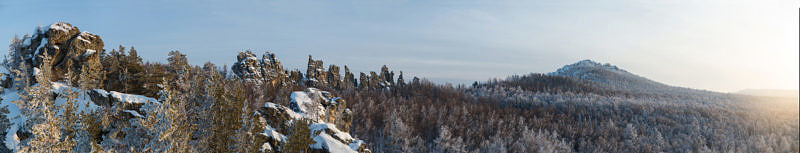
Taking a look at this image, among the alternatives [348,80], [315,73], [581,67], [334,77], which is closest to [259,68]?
[315,73]

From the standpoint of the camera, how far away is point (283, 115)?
879 inches

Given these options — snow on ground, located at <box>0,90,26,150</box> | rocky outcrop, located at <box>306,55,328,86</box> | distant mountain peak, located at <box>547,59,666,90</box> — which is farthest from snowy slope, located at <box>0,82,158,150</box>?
distant mountain peak, located at <box>547,59,666,90</box>

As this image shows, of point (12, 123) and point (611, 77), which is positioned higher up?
point (611, 77)

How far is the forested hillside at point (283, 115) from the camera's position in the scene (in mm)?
13688

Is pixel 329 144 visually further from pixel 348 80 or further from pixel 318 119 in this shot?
pixel 348 80

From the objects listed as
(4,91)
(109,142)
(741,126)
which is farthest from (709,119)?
(4,91)

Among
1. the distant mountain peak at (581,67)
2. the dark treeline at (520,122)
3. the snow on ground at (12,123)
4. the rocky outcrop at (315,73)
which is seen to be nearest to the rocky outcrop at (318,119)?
the dark treeline at (520,122)

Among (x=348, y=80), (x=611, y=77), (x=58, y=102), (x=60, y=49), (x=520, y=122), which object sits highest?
(x=611, y=77)

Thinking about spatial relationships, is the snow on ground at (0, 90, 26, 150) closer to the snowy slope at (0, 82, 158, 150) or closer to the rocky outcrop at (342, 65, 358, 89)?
the snowy slope at (0, 82, 158, 150)

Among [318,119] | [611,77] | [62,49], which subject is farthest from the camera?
[611,77]

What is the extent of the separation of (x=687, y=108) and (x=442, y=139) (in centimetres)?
4722

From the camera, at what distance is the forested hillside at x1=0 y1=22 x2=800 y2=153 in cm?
1369

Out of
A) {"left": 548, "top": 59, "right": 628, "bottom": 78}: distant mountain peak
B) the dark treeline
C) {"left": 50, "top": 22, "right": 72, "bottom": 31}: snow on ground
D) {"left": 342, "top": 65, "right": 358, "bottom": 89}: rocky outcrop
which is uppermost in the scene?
{"left": 548, "top": 59, "right": 628, "bottom": 78}: distant mountain peak

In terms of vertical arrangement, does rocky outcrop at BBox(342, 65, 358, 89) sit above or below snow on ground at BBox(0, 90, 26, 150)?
above
